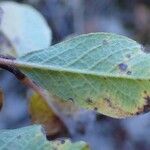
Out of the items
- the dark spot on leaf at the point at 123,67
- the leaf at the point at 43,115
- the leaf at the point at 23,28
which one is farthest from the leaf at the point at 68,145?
the leaf at the point at 23,28

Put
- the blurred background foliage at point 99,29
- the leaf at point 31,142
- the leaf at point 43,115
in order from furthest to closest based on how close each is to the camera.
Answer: the blurred background foliage at point 99,29, the leaf at point 43,115, the leaf at point 31,142

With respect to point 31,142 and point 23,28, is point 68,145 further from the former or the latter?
point 23,28

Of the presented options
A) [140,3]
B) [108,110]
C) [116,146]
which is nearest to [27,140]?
[108,110]

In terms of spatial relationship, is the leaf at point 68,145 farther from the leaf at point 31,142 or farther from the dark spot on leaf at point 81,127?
the dark spot on leaf at point 81,127

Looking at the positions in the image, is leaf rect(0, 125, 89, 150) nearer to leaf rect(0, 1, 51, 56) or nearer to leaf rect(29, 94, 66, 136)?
leaf rect(29, 94, 66, 136)

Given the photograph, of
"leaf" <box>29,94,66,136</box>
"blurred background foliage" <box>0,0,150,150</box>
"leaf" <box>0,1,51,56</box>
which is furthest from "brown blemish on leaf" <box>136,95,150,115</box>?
"blurred background foliage" <box>0,0,150,150</box>
